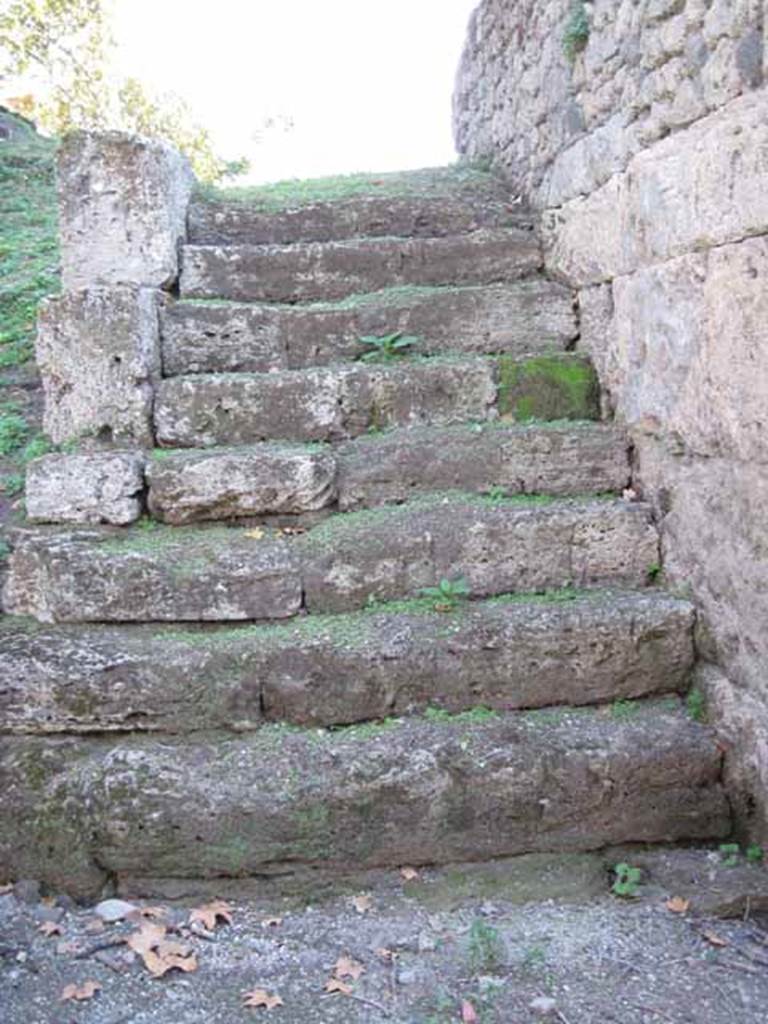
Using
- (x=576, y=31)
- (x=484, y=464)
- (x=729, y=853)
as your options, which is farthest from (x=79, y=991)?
(x=576, y=31)

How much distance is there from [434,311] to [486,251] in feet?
2.04

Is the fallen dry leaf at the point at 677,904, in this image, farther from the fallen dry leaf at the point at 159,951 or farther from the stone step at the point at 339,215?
the stone step at the point at 339,215

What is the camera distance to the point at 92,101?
11.5m

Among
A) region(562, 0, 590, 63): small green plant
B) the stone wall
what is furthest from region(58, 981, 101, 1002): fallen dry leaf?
region(562, 0, 590, 63): small green plant

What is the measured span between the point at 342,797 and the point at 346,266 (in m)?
2.69

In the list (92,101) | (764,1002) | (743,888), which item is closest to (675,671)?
(743,888)

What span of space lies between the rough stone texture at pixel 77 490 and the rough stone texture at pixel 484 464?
32.8 inches

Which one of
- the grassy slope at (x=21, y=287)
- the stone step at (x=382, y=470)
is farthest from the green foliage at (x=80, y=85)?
the stone step at (x=382, y=470)

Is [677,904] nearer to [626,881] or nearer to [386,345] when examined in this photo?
[626,881]

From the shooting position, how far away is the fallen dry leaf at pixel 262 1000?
92.5 inches

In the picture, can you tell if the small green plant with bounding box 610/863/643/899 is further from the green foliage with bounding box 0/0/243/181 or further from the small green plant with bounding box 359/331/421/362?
the green foliage with bounding box 0/0/243/181

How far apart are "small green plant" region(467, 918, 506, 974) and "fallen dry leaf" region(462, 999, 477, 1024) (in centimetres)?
13

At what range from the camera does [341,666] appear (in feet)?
9.95

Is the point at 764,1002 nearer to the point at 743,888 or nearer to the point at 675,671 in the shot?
the point at 743,888
